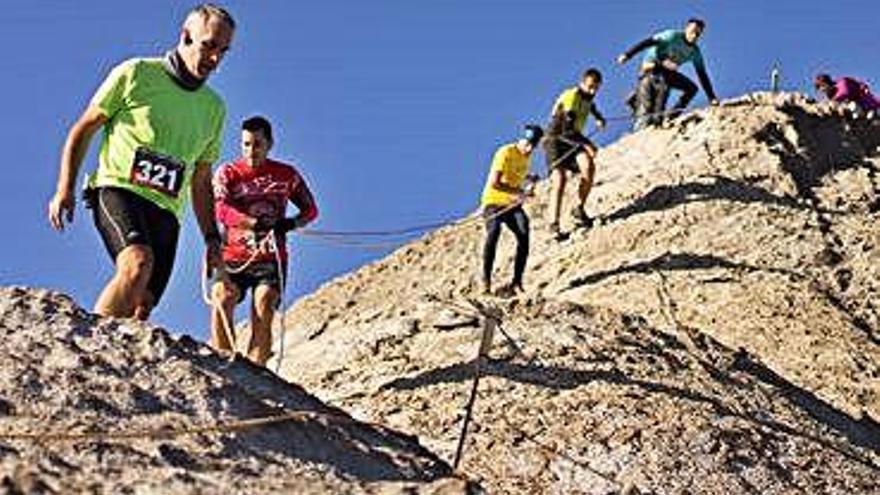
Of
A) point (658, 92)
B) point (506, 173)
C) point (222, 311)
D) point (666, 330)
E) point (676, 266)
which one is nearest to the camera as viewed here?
point (222, 311)

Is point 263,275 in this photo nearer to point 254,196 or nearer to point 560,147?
point 254,196

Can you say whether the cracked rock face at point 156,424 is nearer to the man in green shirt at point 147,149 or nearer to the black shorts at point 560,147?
the man in green shirt at point 147,149

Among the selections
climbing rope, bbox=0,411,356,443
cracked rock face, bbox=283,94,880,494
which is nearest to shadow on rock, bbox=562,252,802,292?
cracked rock face, bbox=283,94,880,494

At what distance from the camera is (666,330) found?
12930mm

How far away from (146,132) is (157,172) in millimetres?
178

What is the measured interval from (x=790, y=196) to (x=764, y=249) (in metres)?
1.95

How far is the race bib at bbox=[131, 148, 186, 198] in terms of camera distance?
24.2 feet

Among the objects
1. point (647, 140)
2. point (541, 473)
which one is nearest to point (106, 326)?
point (541, 473)

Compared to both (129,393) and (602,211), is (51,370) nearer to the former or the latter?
(129,393)

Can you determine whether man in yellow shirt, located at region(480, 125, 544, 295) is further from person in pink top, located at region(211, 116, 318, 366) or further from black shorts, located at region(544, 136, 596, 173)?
person in pink top, located at region(211, 116, 318, 366)

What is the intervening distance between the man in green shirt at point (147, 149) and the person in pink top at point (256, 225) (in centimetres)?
202

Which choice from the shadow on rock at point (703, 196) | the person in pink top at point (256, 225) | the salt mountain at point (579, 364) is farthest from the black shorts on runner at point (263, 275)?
the shadow on rock at point (703, 196)

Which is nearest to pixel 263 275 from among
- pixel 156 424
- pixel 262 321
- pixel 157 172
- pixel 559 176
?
pixel 262 321

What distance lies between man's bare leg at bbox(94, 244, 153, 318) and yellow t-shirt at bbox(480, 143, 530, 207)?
7547 millimetres
